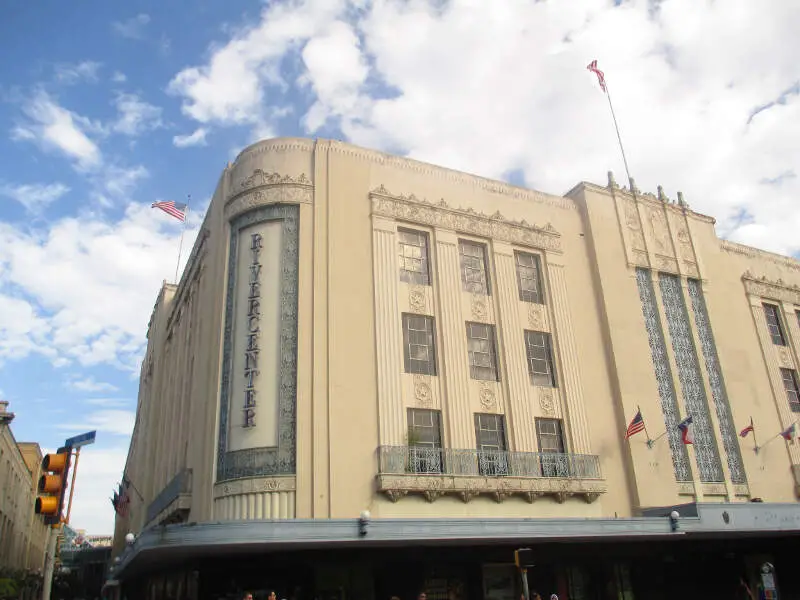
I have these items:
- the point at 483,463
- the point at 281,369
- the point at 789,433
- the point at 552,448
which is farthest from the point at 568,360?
the point at 281,369

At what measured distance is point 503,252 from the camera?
23969 millimetres

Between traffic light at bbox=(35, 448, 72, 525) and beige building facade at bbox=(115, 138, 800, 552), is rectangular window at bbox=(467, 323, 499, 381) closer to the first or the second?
beige building facade at bbox=(115, 138, 800, 552)

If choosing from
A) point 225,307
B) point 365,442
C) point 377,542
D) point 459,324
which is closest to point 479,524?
point 377,542

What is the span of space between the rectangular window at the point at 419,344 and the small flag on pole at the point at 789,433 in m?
14.5

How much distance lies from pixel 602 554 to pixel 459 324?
325 inches

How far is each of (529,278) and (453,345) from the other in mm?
4885

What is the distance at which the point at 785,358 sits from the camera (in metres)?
29.3

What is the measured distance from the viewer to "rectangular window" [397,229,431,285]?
22234mm

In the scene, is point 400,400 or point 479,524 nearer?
point 479,524

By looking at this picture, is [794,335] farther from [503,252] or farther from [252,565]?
[252,565]

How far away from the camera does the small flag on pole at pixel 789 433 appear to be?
25.5 metres

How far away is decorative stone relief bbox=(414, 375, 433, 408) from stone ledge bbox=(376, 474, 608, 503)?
234 centimetres

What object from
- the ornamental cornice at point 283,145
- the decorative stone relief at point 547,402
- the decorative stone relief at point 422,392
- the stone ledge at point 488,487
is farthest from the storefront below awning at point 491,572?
the ornamental cornice at point 283,145

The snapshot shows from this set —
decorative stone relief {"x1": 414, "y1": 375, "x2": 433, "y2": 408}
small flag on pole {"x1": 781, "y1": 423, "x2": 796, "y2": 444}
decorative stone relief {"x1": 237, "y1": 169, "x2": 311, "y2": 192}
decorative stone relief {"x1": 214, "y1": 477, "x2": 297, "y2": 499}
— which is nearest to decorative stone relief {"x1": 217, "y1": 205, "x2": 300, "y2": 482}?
decorative stone relief {"x1": 214, "y1": 477, "x2": 297, "y2": 499}
